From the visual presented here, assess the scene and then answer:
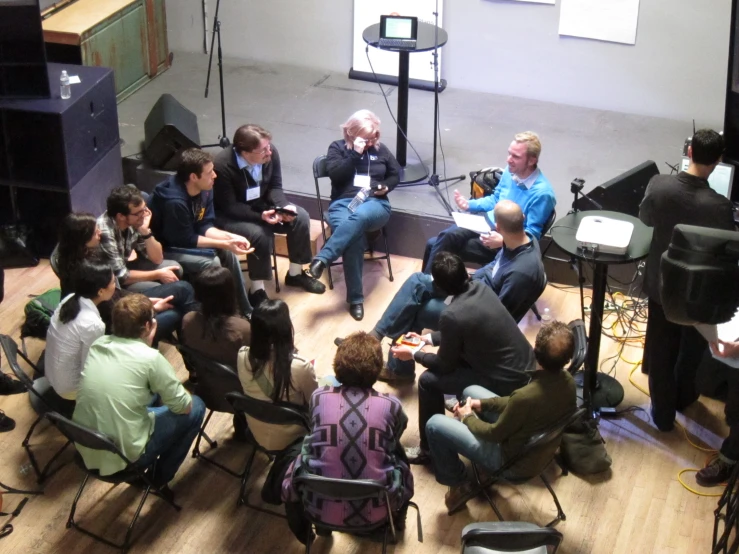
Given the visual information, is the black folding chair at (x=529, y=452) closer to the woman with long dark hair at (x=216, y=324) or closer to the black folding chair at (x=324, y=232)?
the woman with long dark hair at (x=216, y=324)

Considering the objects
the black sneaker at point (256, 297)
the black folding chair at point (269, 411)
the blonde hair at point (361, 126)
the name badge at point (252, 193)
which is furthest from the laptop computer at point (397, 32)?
the black folding chair at point (269, 411)

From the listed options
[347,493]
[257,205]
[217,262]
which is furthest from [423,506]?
[257,205]

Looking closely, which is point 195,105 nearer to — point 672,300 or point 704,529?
point 704,529

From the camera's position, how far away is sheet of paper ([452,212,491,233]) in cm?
505

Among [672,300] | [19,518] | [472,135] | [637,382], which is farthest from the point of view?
[472,135]

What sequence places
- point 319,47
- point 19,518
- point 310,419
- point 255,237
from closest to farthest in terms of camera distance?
1. point 310,419
2. point 19,518
3. point 255,237
4. point 319,47

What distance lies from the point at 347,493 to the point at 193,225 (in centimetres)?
226

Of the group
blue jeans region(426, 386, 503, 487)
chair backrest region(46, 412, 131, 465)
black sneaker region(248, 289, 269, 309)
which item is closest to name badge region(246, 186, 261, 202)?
black sneaker region(248, 289, 269, 309)

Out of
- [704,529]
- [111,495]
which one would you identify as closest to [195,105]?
[111,495]

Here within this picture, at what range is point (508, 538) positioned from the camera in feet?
9.60

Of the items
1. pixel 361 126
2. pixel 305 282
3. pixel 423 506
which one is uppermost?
pixel 361 126

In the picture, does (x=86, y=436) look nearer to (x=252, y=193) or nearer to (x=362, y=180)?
(x=252, y=193)

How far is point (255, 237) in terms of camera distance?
5230 millimetres

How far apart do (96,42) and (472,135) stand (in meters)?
2.91
